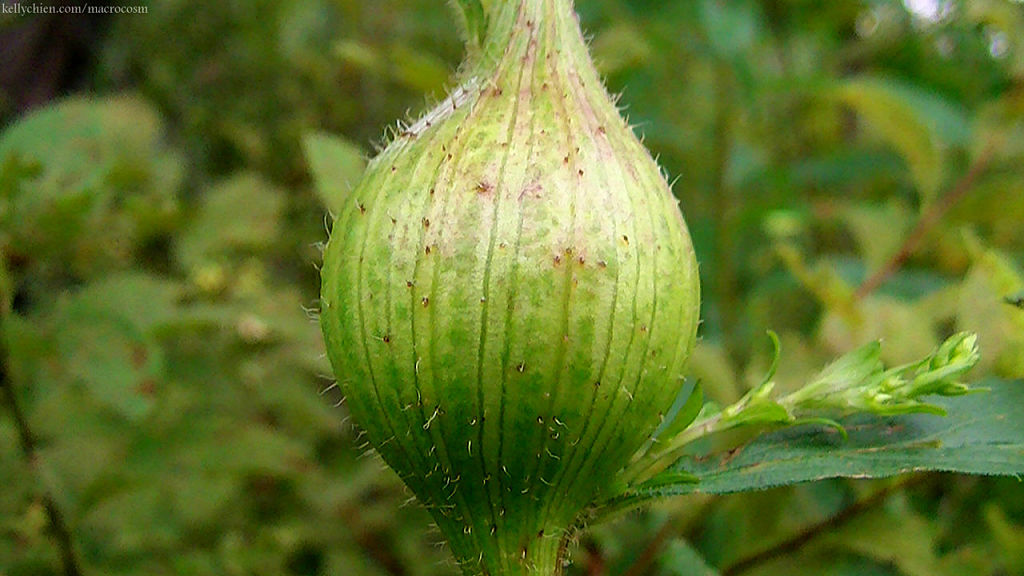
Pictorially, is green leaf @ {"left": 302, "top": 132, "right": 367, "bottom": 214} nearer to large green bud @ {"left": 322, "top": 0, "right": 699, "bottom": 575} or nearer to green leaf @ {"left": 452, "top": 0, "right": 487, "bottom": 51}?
green leaf @ {"left": 452, "top": 0, "right": 487, "bottom": 51}

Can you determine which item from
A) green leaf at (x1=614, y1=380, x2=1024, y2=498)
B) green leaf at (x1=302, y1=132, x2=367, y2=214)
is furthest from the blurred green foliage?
green leaf at (x1=614, y1=380, x2=1024, y2=498)

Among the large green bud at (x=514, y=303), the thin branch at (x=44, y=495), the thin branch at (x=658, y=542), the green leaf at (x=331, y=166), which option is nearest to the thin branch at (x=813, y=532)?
the thin branch at (x=658, y=542)

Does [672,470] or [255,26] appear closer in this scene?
[672,470]

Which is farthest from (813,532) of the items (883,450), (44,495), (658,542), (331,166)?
(44,495)

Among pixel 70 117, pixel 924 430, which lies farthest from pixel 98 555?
pixel 924 430

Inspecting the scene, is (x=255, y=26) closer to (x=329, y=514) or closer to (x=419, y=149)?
(x=329, y=514)

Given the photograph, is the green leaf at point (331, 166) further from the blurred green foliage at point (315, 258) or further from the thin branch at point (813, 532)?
the thin branch at point (813, 532)
